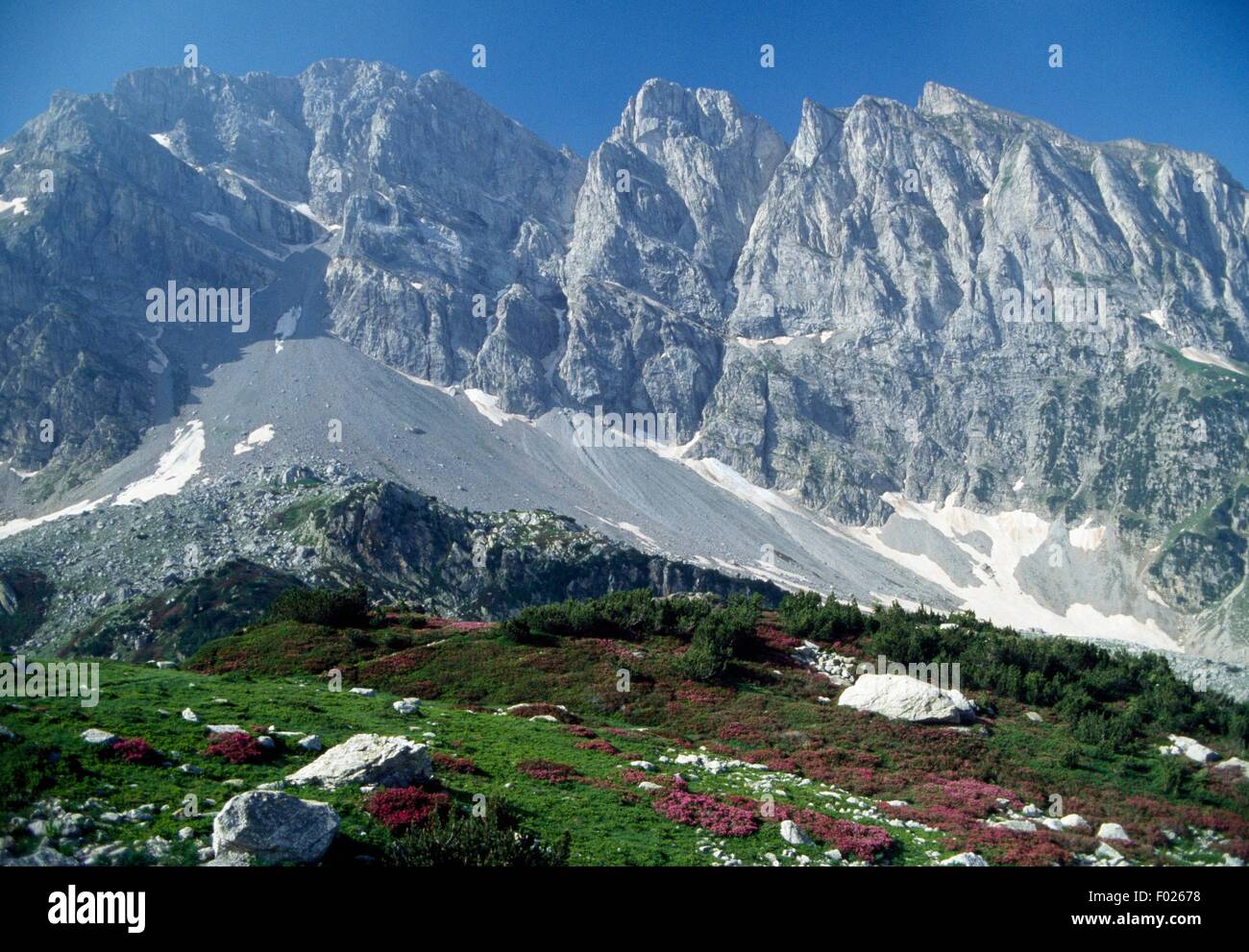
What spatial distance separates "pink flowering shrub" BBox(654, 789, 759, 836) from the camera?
58.6ft

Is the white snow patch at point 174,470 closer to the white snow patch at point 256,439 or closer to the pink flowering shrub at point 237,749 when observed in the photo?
the white snow patch at point 256,439

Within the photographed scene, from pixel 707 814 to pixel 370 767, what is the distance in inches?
313

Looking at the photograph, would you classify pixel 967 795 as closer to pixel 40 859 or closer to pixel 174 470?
pixel 40 859

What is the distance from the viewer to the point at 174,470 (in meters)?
157

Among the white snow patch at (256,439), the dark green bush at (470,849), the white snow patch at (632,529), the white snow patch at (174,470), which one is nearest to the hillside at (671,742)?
the dark green bush at (470,849)

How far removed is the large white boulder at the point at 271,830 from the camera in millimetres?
12789

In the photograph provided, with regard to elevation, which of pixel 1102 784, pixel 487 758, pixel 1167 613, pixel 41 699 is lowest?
pixel 1167 613

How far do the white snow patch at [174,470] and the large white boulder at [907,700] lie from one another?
139401 mm

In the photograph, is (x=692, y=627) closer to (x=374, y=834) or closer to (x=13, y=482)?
(x=374, y=834)

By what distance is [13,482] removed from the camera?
162m
